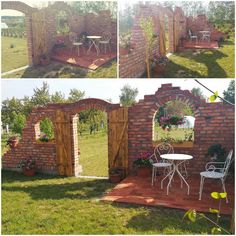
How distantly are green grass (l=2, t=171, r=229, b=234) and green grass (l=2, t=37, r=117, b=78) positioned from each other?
2488 millimetres

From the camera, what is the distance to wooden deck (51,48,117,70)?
630 centimetres

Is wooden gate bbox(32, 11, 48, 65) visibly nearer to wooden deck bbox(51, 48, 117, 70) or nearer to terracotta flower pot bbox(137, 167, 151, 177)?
wooden deck bbox(51, 48, 117, 70)

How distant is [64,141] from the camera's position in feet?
22.7

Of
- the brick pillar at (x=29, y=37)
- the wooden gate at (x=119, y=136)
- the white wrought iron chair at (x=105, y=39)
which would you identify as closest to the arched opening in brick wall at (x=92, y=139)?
the wooden gate at (x=119, y=136)

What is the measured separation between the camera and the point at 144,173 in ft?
19.9

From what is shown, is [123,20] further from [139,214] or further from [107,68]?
[139,214]

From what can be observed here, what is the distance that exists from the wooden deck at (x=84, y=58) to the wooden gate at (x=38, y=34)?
0.34 meters

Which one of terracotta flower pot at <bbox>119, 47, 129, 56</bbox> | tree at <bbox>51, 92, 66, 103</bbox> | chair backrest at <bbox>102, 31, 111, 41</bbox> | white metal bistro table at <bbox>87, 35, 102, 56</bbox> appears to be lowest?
tree at <bbox>51, 92, 66, 103</bbox>

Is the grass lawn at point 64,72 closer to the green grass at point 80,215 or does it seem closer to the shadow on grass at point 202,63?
the shadow on grass at point 202,63

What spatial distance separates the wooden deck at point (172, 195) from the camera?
4.23m

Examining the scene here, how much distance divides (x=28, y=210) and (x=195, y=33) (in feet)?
18.3

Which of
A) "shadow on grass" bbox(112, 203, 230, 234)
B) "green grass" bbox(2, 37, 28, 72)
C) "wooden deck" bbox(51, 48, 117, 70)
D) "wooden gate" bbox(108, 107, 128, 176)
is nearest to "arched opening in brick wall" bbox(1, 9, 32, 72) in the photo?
"green grass" bbox(2, 37, 28, 72)

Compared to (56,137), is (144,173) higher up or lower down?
lower down

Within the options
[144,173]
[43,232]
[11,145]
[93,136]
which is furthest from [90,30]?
[93,136]
